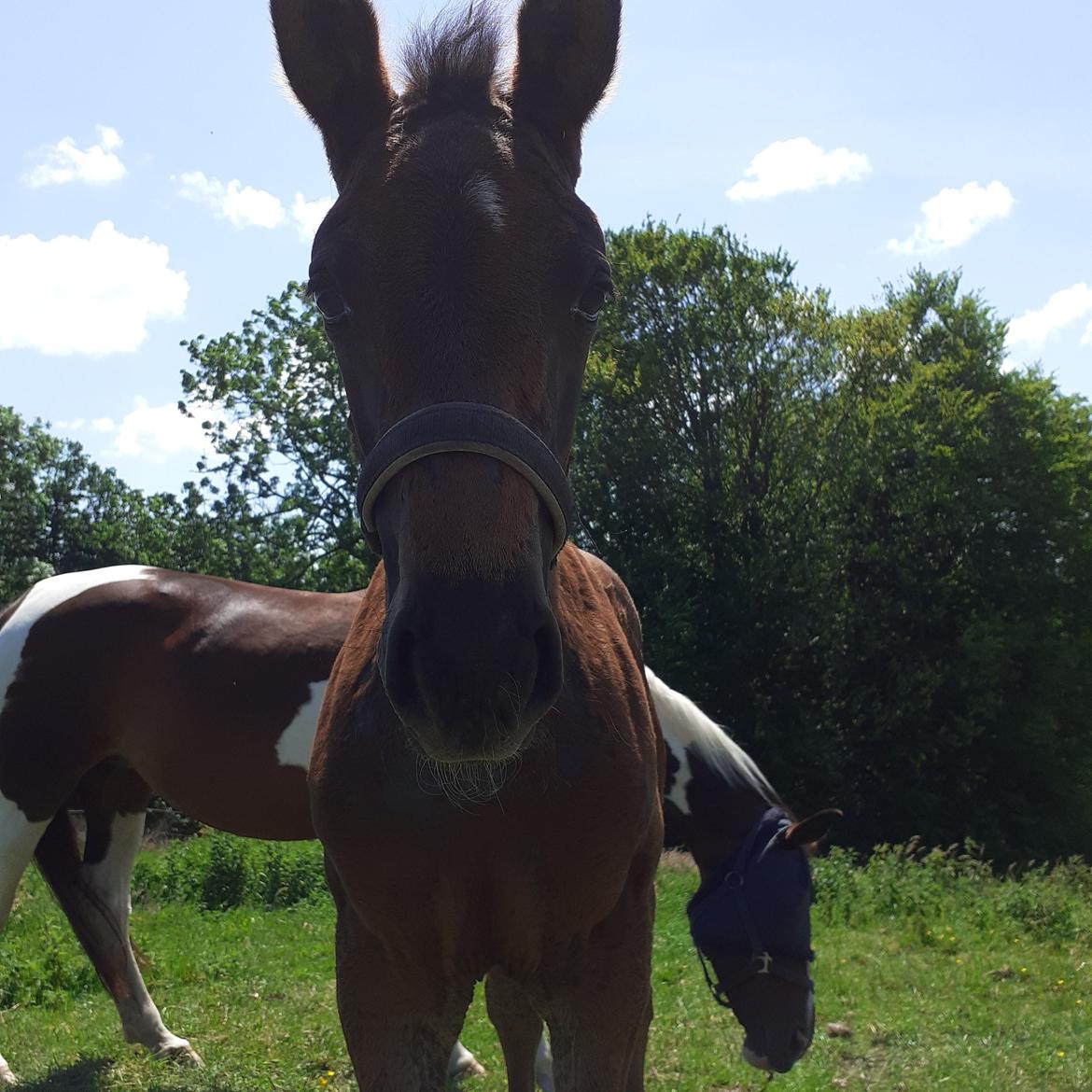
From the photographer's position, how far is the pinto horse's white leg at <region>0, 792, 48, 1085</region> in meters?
4.77

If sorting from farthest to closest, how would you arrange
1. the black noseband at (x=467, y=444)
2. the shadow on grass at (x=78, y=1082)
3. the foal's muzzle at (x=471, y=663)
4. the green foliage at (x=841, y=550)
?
the green foliage at (x=841, y=550)
the shadow on grass at (x=78, y=1082)
the black noseband at (x=467, y=444)
the foal's muzzle at (x=471, y=663)

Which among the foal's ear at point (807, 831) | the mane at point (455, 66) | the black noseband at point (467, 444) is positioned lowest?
the foal's ear at point (807, 831)

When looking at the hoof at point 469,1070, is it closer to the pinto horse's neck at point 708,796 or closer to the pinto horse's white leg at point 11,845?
the pinto horse's neck at point 708,796

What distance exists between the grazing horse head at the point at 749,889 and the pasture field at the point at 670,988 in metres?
0.62

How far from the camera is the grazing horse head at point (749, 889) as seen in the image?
4.05m

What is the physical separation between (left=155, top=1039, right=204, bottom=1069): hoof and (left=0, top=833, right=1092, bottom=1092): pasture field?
59mm

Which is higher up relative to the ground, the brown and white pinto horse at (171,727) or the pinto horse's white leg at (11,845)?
the brown and white pinto horse at (171,727)

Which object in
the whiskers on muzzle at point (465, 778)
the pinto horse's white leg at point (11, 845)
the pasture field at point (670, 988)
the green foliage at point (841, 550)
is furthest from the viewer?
the green foliage at point (841, 550)

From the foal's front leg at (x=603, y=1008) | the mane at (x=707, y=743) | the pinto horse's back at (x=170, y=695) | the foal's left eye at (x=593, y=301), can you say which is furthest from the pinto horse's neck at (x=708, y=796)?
the foal's left eye at (x=593, y=301)

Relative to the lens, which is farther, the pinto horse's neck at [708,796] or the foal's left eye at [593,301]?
the pinto horse's neck at [708,796]

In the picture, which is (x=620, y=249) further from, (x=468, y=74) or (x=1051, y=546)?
Result: (x=468, y=74)

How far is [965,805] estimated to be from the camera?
20031 mm

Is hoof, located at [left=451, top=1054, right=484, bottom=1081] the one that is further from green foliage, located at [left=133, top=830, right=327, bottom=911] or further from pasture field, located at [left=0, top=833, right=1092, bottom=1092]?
green foliage, located at [left=133, top=830, right=327, bottom=911]

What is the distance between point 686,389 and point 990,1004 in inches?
616
